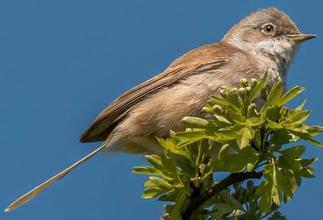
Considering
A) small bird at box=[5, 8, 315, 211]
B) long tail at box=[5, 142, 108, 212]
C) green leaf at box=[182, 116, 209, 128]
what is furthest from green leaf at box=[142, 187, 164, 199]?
small bird at box=[5, 8, 315, 211]

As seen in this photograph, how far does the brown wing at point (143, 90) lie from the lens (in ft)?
18.0

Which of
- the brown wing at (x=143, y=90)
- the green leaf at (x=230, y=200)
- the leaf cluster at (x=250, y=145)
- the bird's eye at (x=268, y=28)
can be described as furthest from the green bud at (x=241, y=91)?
the bird's eye at (x=268, y=28)

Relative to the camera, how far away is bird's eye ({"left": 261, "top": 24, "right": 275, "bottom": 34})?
6491 millimetres

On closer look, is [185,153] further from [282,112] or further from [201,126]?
[282,112]

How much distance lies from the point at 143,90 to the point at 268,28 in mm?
1660

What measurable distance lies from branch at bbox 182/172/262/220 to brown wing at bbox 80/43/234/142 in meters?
2.42

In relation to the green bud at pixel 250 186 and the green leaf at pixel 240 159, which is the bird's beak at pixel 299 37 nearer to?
the green bud at pixel 250 186

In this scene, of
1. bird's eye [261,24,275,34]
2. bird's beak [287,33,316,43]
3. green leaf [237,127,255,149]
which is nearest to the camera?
green leaf [237,127,255,149]

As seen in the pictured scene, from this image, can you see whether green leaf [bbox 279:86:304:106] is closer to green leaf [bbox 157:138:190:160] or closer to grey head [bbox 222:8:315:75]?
green leaf [bbox 157:138:190:160]

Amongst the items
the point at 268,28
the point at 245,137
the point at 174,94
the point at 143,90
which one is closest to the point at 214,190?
the point at 245,137

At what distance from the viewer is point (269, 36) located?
6.46 metres

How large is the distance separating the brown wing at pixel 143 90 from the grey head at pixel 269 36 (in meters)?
0.45

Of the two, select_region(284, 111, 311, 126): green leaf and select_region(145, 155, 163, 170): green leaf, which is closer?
select_region(284, 111, 311, 126): green leaf

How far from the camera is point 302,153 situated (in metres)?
2.95
